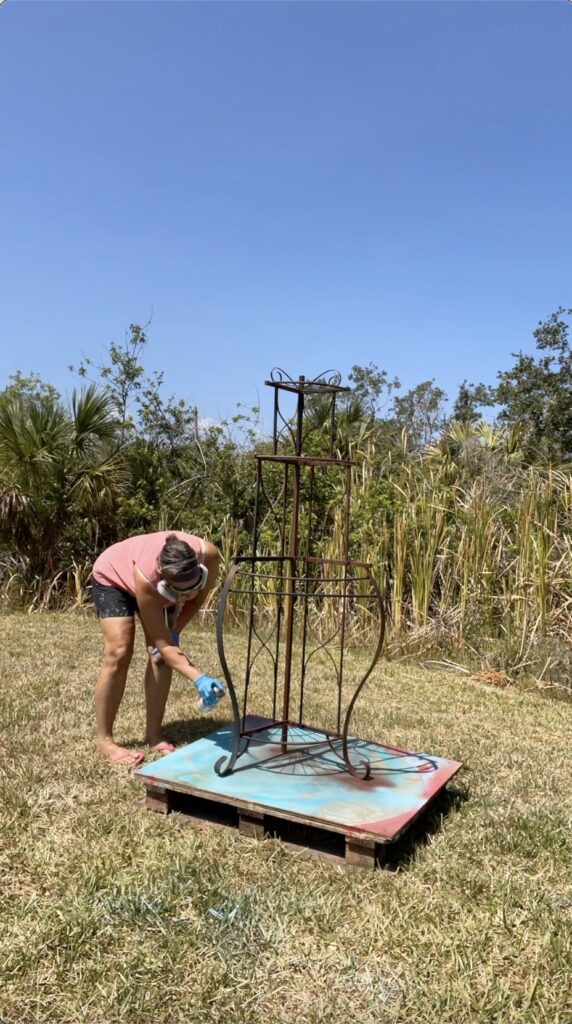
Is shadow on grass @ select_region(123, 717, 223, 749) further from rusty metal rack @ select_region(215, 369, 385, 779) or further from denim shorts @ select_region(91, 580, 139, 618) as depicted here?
denim shorts @ select_region(91, 580, 139, 618)

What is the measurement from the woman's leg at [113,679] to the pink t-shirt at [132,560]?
0.18 m

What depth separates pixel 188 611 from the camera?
4.01 metres

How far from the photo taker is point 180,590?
349 centimetres

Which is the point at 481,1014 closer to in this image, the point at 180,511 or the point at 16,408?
the point at 180,511

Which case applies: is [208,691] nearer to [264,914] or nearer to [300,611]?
[264,914]

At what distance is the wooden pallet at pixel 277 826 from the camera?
2809 millimetres

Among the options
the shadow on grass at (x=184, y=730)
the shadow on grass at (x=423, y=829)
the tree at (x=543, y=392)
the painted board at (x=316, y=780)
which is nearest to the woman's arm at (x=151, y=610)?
the painted board at (x=316, y=780)

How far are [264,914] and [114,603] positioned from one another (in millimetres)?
1771

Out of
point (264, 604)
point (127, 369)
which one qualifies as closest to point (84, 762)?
point (264, 604)

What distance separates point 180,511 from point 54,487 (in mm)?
1427

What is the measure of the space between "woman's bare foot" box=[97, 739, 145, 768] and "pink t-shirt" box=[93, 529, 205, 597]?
2.53ft

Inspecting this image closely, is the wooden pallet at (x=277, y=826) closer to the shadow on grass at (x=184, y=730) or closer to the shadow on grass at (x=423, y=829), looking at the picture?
the shadow on grass at (x=423, y=829)

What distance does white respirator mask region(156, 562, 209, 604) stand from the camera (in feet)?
11.4

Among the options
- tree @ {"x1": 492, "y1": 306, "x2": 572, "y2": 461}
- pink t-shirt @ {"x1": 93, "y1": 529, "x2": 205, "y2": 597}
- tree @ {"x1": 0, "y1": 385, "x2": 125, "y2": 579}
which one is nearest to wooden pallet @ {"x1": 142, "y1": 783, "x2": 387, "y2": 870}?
pink t-shirt @ {"x1": 93, "y1": 529, "x2": 205, "y2": 597}
